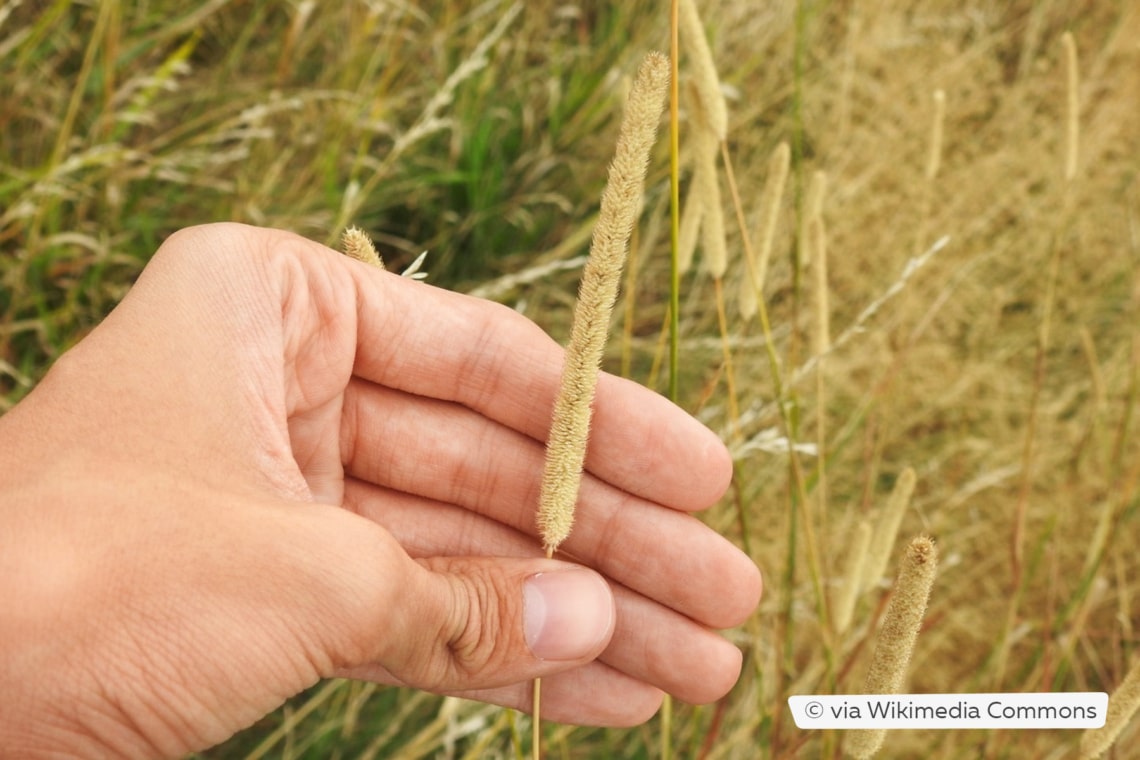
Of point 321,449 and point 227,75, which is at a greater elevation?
point 227,75

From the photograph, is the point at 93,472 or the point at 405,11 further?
the point at 405,11

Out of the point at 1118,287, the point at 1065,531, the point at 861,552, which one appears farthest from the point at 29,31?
the point at 1118,287

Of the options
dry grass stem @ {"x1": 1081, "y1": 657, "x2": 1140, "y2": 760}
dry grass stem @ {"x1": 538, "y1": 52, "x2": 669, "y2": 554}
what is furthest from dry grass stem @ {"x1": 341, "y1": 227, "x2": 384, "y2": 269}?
dry grass stem @ {"x1": 1081, "y1": 657, "x2": 1140, "y2": 760}

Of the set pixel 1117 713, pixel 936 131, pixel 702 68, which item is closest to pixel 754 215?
pixel 936 131

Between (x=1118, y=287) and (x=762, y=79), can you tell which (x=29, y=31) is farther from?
(x=1118, y=287)

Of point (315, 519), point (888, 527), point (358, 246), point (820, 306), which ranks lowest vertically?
point (888, 527)

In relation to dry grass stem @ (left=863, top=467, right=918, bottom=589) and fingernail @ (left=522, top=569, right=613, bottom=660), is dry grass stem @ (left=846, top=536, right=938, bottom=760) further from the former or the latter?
fingernail @ (left=522, top=569, right=613, bottom=660)

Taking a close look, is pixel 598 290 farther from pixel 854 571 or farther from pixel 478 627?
pixel 854 571
